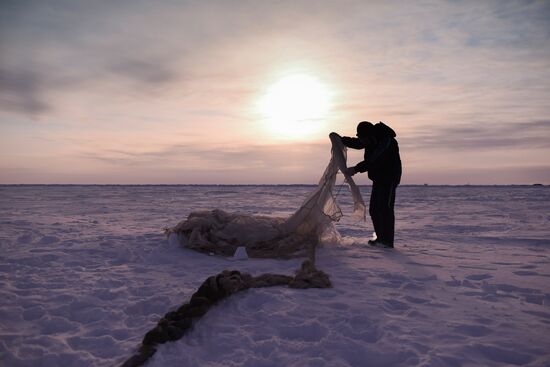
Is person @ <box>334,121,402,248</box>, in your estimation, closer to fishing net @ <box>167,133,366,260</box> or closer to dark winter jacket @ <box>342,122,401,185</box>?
dark winter jacket @ <box>342,122,401,185</box>

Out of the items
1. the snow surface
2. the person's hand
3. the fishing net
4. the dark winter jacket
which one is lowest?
the snow surface

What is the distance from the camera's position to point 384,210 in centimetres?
628

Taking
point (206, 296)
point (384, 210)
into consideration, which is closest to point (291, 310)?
point (206, 296)

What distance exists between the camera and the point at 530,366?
93.3 inches

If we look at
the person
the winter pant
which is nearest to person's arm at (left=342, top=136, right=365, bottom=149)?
the person

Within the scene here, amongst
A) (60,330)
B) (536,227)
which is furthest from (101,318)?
(536,227)

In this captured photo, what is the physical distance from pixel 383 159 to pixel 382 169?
17 centimetres

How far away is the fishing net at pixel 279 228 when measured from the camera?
575 cm

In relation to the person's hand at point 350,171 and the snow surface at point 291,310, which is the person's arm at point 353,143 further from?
the snow surface at point 291,310

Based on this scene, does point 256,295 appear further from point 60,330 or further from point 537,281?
point 537,281

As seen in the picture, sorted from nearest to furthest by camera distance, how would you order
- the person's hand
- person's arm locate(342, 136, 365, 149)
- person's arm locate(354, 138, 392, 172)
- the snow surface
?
the snow surface → person's arm locate(354, 138, 392, 172) → the person's hand → person's arm locate(342, 136, 365, 149)

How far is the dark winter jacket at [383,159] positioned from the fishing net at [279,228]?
0.37 meters

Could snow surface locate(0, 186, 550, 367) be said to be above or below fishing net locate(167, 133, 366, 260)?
below

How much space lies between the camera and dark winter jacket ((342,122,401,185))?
6250 millimetres
